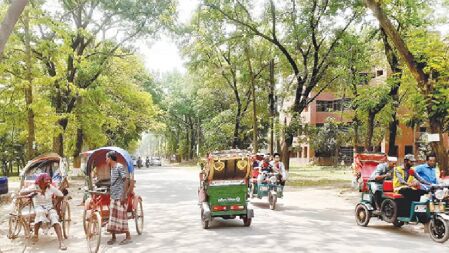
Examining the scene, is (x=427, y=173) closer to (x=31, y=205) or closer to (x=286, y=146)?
(x=31, y=205)

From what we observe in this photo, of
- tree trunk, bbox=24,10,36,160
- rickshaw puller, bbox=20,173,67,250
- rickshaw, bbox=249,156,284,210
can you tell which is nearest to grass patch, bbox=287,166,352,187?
rickshaw, bbox=249,156,284,210

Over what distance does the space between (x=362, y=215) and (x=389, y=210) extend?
45.6 inches

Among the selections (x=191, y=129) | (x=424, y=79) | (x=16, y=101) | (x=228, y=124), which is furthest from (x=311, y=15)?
(x=191, y=129)

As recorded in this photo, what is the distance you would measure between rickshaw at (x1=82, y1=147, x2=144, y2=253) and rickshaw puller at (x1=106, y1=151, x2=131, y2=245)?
0.28 m

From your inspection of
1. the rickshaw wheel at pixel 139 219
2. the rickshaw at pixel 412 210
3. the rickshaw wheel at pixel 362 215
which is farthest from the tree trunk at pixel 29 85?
the rickshaw at pixel 412 210

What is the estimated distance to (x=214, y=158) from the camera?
1218 centimetres

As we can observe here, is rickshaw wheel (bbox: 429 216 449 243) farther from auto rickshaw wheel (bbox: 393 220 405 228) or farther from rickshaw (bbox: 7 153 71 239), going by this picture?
rickshaw (bbox: 7 153 71 239)

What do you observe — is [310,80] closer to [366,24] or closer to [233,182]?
[366,24]

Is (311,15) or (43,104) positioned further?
(311,15)

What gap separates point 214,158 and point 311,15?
1740 cm

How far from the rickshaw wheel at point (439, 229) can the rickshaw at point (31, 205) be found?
26.7ft

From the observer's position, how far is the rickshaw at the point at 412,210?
10.1 metres

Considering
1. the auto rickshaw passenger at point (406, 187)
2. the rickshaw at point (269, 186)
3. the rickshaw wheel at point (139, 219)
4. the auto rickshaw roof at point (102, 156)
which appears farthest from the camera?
the rickshaw at point (269, 186)

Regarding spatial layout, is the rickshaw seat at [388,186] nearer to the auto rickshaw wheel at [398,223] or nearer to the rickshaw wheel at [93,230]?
the auto rickshaw wheel at [398,223]
